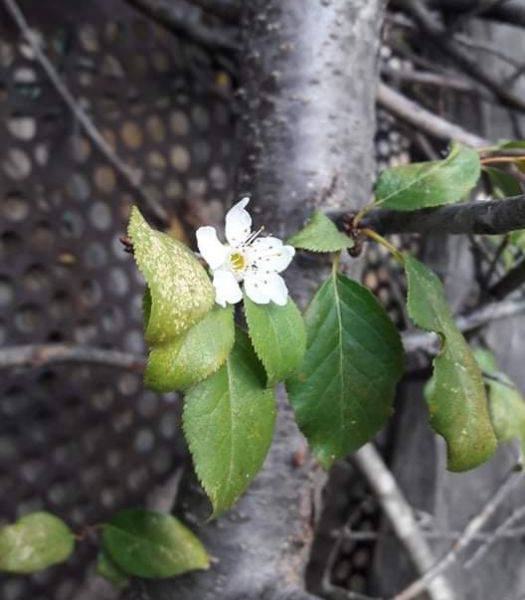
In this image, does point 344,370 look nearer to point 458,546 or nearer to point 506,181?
point 506,181

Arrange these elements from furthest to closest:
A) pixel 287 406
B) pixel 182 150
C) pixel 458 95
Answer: pixel 458 95 < pixel 182 150 < pixel 287 406

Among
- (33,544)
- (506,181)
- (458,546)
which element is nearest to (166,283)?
(506,181)

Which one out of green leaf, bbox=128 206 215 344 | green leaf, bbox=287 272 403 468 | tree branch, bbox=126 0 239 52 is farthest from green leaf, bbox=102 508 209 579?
tree branch, bbox=126 0 239 52

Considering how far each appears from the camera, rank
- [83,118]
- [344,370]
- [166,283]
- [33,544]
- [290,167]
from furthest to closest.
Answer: [83,118] < [33,544] < [290,167] < [344,370] < [166,283]

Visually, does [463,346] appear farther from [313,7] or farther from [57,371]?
[57,371]

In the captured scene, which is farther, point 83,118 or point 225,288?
point 83,118

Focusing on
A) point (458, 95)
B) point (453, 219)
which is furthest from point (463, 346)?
point (458, 95)

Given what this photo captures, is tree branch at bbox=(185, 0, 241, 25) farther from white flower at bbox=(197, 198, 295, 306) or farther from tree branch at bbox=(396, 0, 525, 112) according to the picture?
white flower at bbox=(197, 198, 295, 306)
